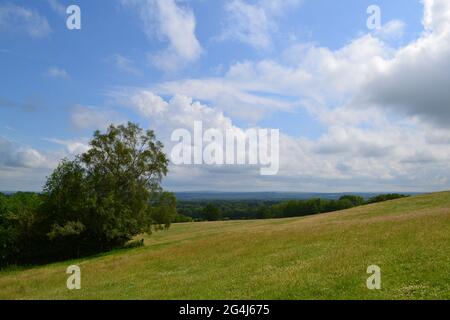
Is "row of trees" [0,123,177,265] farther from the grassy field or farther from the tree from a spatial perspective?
the tree

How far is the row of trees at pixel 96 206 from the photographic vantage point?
52.7 m

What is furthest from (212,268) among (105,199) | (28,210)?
(28,210)

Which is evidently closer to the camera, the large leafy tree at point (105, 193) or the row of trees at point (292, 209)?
the large leafy tree at point (105, 193)

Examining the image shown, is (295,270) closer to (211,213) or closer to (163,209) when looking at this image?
(163,209)

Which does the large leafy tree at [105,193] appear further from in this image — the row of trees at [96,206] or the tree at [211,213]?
the tree at [211,213]

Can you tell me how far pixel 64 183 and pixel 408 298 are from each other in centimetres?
5076

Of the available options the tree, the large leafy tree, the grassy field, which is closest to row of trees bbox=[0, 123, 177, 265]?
the large leafy tree

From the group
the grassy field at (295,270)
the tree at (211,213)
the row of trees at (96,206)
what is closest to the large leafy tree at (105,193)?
the row of trees at (96,206)

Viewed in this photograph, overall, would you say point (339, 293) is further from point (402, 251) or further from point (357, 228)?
point (357, 228)

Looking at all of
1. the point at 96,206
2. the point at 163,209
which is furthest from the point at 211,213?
the point at 96,206

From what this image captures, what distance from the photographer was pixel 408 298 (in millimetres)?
12586

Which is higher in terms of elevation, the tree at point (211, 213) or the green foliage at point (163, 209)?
the green foliage at point (163, 209)

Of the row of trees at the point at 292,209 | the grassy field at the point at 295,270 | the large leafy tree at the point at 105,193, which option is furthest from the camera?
the row of trees at the point at 292,209

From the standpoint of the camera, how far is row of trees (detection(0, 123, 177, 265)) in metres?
52.7
